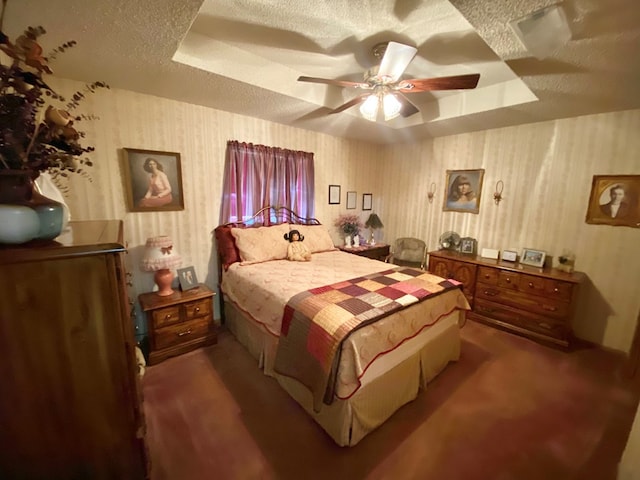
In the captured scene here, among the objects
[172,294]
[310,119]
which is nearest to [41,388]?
[172,294]

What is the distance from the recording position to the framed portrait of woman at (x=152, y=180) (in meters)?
2.48

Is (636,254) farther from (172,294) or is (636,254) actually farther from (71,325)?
(172,294)

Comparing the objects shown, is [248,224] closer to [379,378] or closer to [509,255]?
[379,378]

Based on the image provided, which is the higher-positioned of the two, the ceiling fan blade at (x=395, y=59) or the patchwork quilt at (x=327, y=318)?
the ceiling fan blade at (x=395, y=59)

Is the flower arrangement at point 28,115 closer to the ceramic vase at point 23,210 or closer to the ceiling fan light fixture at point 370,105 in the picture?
the ceramic vase at point 23,210

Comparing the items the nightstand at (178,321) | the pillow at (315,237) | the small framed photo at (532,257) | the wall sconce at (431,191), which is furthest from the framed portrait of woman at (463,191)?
the nightstand at (178,321)

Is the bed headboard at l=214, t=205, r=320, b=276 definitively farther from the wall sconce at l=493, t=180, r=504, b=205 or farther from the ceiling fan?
the wall sconce at l=493, t=180, r=504, b=205

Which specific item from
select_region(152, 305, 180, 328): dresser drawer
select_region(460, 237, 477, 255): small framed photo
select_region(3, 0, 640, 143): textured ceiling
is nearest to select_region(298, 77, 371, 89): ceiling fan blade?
select_region(3, 0, 640, 143): textured ceiling

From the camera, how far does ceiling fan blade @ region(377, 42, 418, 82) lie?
66.9 inches

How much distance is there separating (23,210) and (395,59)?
2.11 m

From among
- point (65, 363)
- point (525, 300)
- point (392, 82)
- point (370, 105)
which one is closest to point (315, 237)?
point (370, 105)

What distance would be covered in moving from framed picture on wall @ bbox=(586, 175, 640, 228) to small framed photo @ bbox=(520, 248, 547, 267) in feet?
1.78

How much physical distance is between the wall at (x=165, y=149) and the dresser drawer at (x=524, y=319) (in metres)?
3.12

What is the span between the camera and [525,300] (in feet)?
9.59
